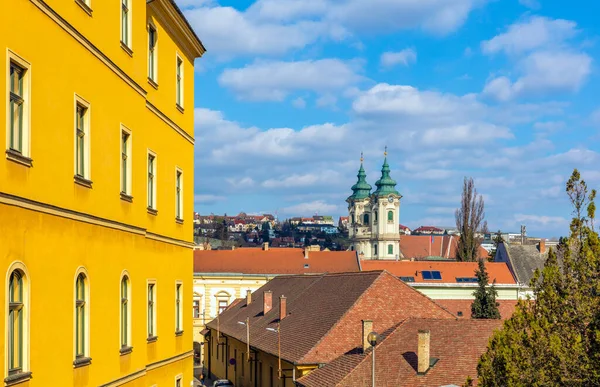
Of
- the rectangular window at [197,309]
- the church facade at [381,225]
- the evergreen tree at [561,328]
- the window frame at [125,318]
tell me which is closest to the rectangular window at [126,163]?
the window frame at [125,318]

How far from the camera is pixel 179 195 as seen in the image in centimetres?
2234

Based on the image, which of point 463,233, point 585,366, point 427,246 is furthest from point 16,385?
point 427,246

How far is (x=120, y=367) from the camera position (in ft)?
53.2

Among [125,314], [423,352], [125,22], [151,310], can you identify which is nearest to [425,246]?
[423,352]

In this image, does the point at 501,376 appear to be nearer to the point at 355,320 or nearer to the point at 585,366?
the point at 585,366

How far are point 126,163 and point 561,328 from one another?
27.6 feet

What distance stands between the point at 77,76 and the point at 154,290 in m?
6.96

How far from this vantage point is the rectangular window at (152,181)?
63.2ft

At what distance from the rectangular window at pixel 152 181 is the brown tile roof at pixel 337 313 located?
1461 cm

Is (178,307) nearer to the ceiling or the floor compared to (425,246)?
nearer to the floor

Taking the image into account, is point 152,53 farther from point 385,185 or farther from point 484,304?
point 385,185

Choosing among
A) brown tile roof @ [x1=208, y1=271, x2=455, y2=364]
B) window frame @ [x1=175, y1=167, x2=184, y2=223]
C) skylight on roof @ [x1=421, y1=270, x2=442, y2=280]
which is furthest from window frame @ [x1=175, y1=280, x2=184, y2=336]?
skylight on roof @ [x1=421, y1=270, x2=442, y2=280]

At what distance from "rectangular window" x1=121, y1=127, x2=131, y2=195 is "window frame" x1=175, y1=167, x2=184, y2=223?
16.1ft

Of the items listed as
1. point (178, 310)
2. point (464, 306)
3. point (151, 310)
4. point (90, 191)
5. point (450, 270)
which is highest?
point (90, 191)
